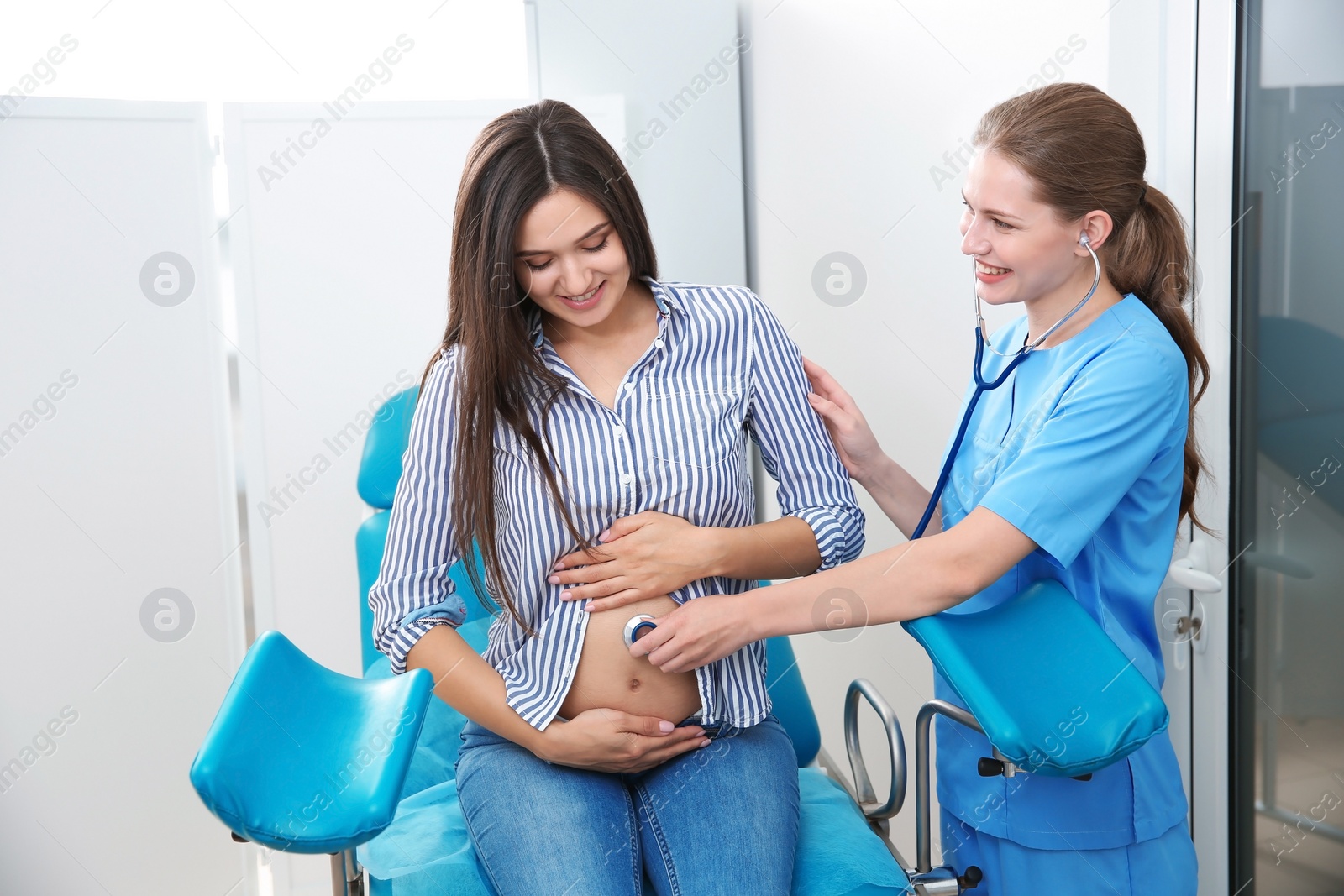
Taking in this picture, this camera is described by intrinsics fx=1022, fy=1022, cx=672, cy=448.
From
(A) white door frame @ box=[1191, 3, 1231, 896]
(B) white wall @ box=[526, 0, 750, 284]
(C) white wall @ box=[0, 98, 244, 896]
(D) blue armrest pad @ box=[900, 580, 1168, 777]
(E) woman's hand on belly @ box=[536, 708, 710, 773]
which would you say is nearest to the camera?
(D) blue armrest pad @ box=[900, 580, 1168, 777]

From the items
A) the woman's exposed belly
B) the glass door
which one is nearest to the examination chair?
the woman's exposed belly

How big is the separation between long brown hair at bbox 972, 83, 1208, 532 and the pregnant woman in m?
0.42

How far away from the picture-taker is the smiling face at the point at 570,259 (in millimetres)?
1229

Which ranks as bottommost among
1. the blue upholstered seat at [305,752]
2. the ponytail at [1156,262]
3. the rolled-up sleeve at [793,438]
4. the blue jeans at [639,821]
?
the blue jeans at [639,821]

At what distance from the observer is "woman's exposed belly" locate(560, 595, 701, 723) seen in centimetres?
126

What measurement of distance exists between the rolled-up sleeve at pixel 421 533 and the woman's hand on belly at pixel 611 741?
0.74 feet

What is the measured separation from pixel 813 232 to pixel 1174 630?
1.19 m

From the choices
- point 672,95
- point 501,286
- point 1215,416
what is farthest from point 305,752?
point 672,95

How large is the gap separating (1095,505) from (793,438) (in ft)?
1.38

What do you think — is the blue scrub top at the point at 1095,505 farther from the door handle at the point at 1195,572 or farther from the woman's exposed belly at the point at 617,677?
the woman's exposed belly at the point at 617,677

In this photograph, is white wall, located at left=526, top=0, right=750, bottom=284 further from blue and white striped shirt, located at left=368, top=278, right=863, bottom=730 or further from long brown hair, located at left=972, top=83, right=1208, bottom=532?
long brown hair, located at left=972, top=83, right=1208, bottom=532

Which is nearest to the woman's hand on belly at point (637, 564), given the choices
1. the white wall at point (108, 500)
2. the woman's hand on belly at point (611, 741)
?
the woman's hand on belly at point (611, 741)

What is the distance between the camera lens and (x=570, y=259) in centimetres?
124

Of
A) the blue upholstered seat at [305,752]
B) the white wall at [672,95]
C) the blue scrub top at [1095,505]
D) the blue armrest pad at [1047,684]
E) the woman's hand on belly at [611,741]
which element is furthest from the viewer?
the white wall at [672,95]
